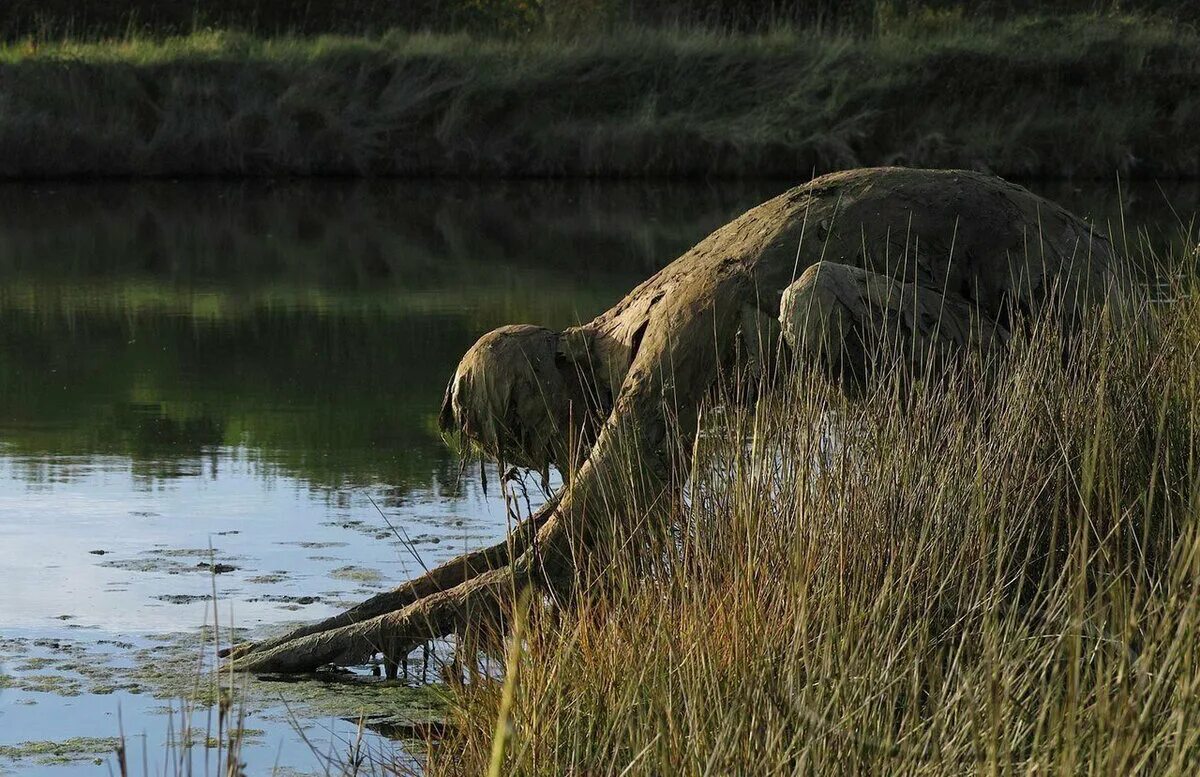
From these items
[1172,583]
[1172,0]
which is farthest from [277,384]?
[1172,0]

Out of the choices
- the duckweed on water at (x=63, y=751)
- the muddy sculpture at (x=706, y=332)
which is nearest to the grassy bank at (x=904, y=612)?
the muddy sculpture at (x=706, y=332)

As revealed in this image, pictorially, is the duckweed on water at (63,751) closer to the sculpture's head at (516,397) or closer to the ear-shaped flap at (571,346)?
the sculpture's head at (516,397)

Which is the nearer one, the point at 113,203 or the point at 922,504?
the point at 922,504

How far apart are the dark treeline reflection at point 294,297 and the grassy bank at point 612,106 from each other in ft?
2.27

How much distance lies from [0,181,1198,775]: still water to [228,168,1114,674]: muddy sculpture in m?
0.24

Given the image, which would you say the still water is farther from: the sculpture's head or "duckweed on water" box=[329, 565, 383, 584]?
the sculpture's head

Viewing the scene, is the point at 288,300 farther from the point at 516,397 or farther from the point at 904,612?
the point at 904,612

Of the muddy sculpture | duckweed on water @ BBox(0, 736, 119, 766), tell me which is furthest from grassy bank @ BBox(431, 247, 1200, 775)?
duckweed on water @ BBox(0, 736, 119, 766)

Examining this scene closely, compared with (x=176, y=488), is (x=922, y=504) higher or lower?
higher

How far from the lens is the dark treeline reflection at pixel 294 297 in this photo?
8977 mm

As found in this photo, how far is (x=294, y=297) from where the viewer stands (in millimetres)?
14328

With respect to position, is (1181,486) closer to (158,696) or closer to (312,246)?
(158,696)

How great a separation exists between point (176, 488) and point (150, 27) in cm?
2575

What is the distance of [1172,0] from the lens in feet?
110
